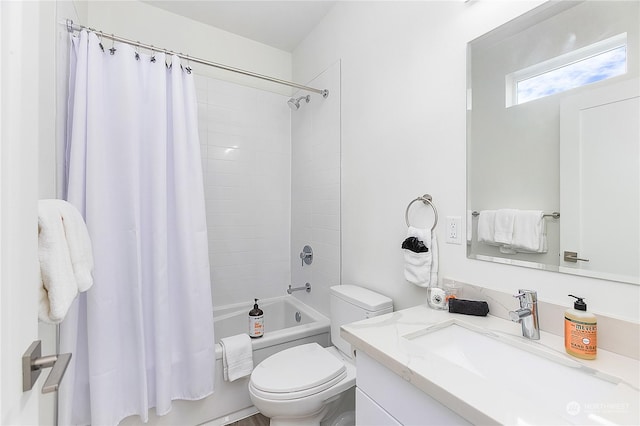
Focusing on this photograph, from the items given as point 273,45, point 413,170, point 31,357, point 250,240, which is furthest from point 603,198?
point 273,45

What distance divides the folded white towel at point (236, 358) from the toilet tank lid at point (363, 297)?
1.93ft

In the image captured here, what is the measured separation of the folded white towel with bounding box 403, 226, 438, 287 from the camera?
1268mm

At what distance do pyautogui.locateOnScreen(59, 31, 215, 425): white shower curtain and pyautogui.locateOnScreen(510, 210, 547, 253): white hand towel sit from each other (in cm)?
144

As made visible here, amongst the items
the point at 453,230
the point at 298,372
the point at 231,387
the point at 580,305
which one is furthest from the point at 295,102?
the point at 580,305

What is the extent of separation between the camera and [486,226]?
3.71 feet

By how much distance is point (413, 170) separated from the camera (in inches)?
54.7

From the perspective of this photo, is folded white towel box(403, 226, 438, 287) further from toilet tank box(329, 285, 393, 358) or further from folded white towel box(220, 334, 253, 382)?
folded white towel box(220, 334, 253, 382)

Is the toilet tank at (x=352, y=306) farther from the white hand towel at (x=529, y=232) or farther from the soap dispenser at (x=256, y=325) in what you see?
the white hand towel at (x=529, y=232)

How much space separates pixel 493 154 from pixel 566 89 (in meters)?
0.29

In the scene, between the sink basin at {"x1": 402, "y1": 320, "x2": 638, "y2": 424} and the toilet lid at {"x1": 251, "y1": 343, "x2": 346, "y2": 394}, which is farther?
the toilet lid at {"x1": 251, "y1": 343, "x2": 346, "y2": 394}

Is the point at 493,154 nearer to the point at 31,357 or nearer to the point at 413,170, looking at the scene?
the point at 413,170

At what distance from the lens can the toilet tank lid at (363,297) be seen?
55.6 inches

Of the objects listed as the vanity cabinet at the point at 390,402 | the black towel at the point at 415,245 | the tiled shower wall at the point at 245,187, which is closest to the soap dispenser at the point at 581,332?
the vanity cabinet at the point at 390,402

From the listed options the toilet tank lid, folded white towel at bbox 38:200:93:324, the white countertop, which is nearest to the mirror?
the white countertop
